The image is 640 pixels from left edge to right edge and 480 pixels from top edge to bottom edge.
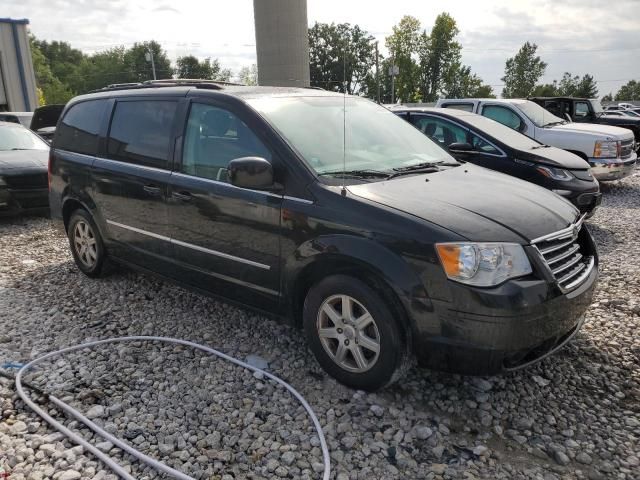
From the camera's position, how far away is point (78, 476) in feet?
8.07

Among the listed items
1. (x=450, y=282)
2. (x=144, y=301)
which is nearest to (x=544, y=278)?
(x=450, y=282)

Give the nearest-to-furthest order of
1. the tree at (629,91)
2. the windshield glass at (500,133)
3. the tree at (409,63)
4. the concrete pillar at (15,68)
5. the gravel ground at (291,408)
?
the gravel ground at (291,408) → the windshield glass at (500,133) → the concrete pillar at (15,68) → the tree at (409,63) → the tree at (629,91)

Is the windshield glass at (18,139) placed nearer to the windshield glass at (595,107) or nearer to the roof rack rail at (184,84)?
the roof rack rail at (184,84)

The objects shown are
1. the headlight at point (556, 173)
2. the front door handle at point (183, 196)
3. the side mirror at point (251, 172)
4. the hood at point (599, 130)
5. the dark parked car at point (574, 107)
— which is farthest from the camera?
the dark parked car at point (574, 107)

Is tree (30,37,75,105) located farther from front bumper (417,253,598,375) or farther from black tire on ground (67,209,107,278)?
front bumper (417,253,598,375)

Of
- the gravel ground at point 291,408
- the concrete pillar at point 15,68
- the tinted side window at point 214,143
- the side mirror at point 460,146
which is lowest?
the gravel ground at point 291,408

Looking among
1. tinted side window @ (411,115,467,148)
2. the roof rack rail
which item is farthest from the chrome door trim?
tinted side window @ (411,115,467,148)

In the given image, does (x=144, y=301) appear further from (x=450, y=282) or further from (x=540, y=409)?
(x=540, y=409)

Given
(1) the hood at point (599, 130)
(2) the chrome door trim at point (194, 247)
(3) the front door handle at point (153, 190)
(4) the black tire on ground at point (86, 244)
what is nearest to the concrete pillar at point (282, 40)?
(1) the hood at point (599, 130)

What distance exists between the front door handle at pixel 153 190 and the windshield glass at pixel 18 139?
5.75 meters

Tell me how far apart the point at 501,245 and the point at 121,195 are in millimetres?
3136

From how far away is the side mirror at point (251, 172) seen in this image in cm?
309

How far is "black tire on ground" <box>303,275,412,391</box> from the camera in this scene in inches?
112

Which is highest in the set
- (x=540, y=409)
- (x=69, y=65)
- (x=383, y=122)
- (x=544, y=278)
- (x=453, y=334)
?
(x=69, y=65)
